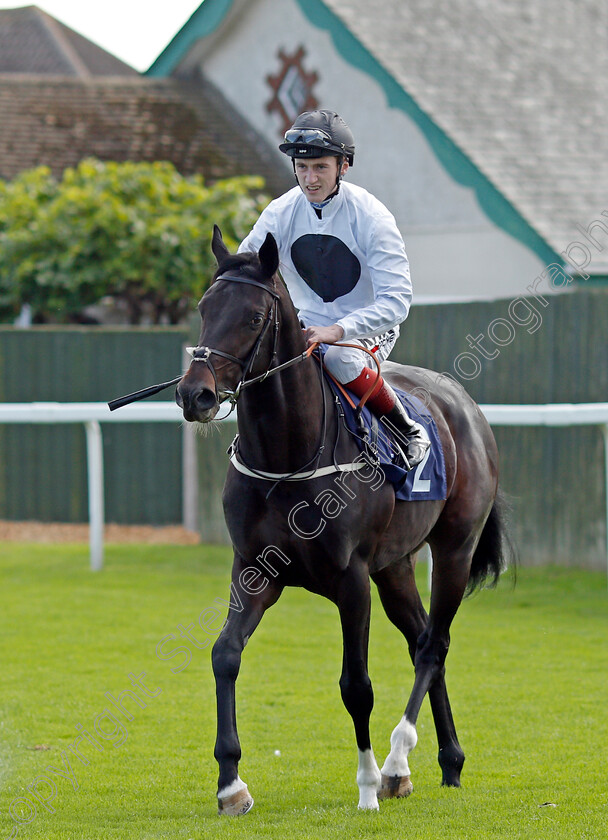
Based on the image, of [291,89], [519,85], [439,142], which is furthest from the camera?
[291,89]

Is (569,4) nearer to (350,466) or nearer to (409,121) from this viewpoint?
(409,121)

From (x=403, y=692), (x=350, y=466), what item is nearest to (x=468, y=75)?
(x=403, y=692)

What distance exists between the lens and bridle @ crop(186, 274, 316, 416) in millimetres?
3678

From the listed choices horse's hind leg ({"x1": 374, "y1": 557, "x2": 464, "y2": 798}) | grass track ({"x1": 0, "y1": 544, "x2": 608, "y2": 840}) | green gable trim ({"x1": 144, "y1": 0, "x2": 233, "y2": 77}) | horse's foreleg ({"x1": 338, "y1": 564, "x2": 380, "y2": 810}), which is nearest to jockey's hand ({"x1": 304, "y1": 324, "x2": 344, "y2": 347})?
horse's foreleg ({"x1": 338, "y1": 564, "x2": 380, "y2": 810})

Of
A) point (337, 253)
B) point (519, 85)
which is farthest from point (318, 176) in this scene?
point (519, 85)

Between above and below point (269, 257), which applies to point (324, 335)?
below

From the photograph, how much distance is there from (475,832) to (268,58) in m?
12.8

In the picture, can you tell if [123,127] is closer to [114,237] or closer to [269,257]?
[114,237]

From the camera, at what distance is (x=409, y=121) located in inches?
499

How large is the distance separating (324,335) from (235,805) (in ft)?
5.21

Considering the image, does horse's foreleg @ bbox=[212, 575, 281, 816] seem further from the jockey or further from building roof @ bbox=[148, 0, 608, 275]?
building roof @ bbox=[148, 0, 608, 275]

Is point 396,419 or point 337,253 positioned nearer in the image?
point 337,253

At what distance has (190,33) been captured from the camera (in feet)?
53.3

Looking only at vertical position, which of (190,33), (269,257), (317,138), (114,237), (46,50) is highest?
(46,50)
